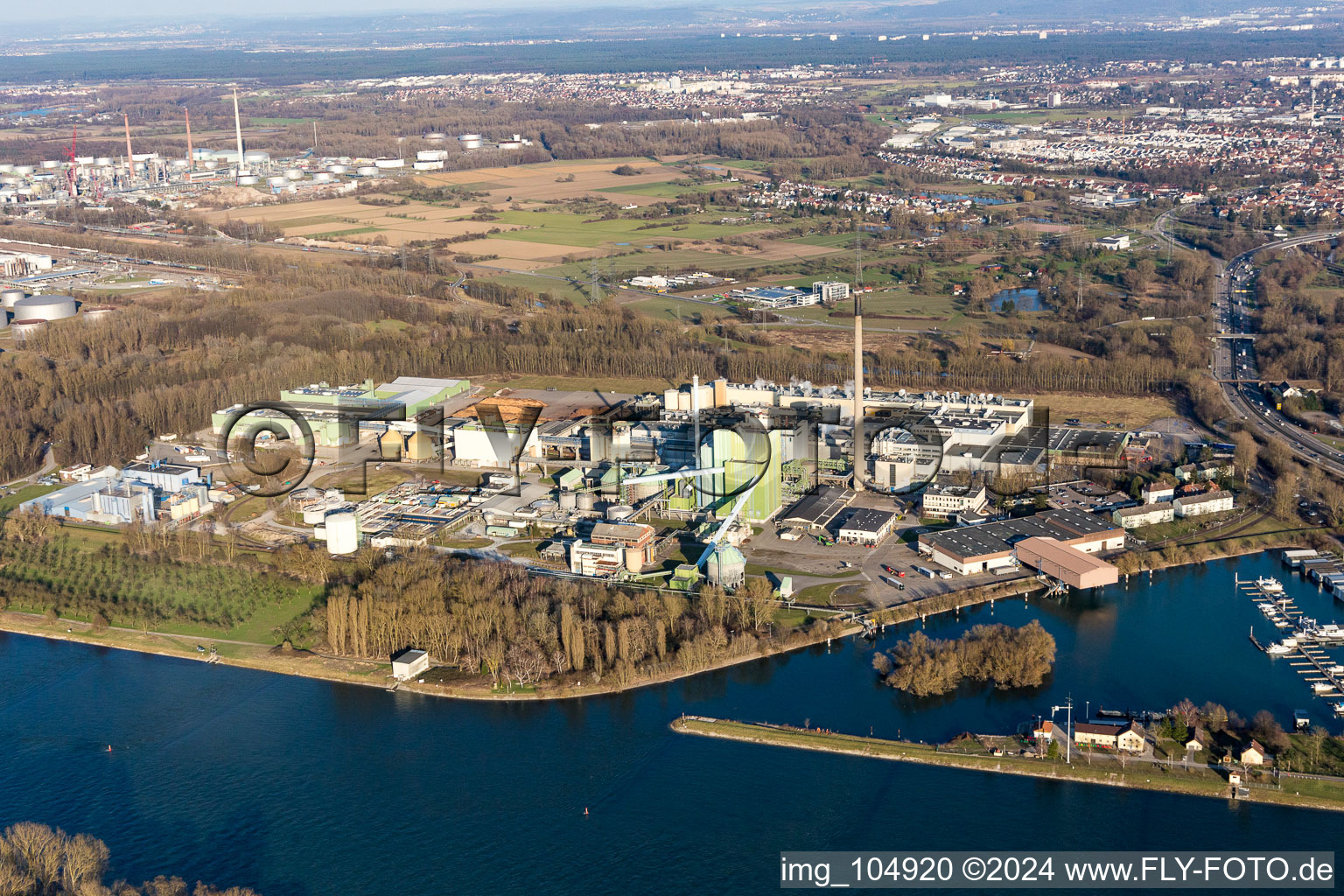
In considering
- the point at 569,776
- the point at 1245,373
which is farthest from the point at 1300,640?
the point at 1245,373

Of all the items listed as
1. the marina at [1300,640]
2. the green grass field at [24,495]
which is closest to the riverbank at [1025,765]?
the marina at [1300,640]

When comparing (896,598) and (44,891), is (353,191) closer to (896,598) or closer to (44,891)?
(896,598)

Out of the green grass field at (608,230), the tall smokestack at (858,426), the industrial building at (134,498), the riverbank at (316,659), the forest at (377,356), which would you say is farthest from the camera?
the green grass field at (608,230)

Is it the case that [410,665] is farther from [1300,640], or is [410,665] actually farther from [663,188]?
[663,188]

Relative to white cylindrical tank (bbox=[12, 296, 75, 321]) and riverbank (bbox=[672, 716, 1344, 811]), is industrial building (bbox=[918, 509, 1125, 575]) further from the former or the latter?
white cylindrical tank (bbox=[12, 296, 75, 321])

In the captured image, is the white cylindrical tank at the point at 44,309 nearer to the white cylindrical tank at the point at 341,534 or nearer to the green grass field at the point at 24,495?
the green grass field at the point at 24,495

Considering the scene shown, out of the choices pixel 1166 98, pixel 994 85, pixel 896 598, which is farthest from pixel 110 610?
pixel 994 85

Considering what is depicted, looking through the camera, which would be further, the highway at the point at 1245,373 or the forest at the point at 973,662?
the highway at the point at 1245,373

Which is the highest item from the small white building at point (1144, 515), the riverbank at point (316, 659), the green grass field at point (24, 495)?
the green grass field at point (24, 495)
